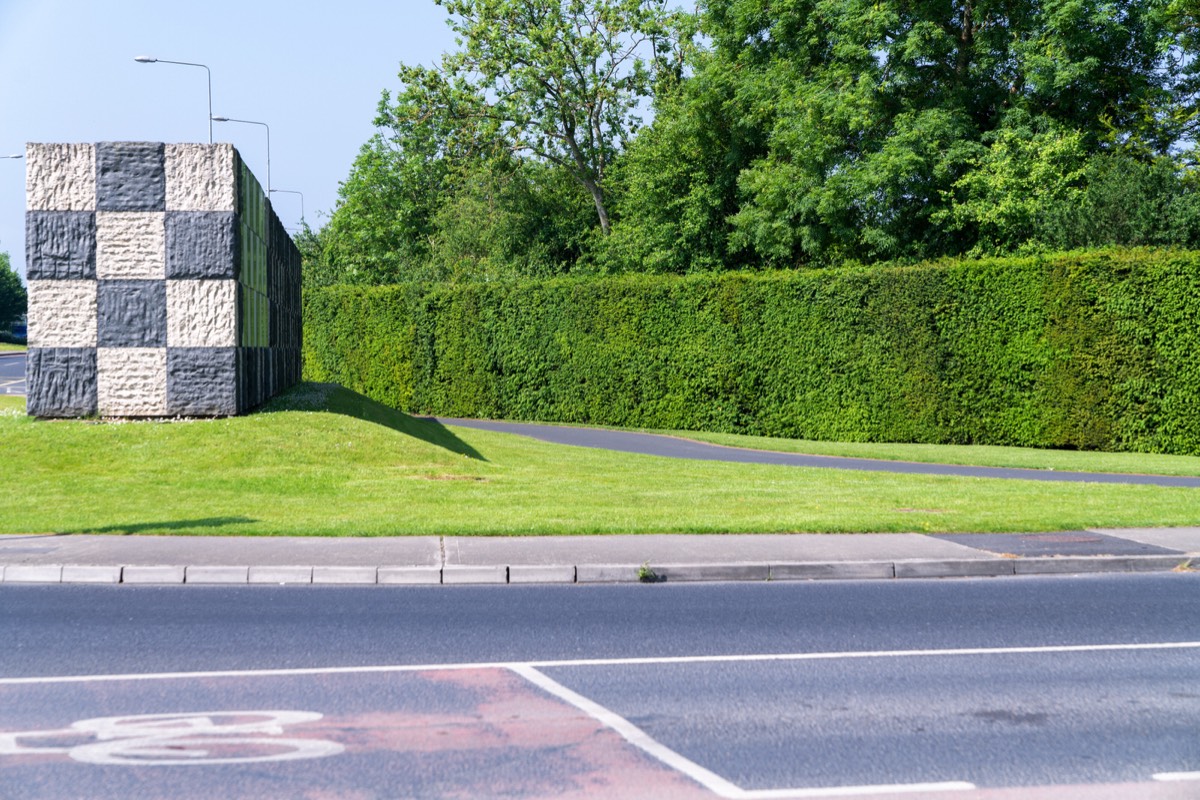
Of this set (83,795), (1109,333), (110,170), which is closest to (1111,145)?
(1109,333)

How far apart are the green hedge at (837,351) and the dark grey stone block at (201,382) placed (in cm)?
1530

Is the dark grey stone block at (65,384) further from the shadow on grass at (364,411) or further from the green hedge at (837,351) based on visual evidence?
the green hedge at (837,351)

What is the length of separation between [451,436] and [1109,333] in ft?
46.6

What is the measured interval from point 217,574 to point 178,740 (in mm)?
4691

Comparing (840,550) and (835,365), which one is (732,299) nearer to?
(835,365)

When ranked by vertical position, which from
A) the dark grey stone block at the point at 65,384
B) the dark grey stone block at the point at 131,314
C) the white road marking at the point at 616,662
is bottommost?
the white road marking at the point at 616,662

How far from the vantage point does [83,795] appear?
16.3 ft

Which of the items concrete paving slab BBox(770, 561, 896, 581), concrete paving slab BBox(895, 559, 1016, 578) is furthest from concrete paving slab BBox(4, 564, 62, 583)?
concrete paving slab BBox(895, 559, 1016, 578)

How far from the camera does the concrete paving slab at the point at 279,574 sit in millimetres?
10195

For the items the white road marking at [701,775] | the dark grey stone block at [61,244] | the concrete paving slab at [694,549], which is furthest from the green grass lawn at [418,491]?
the white road marking at [701,775]

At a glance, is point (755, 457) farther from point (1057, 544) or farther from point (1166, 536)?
point (1057, 544)

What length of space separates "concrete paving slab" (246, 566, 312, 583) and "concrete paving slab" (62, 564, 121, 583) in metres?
1.12

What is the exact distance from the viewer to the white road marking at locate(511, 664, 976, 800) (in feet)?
16.5

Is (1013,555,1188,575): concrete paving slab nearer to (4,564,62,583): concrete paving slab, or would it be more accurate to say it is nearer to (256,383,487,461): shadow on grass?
(4,564,62,583): concrete paving slab
